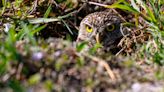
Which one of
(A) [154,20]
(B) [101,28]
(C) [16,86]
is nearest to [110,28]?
(B) [101,28]

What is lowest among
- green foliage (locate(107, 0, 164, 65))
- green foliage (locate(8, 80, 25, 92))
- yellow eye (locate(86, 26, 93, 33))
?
yellow eye (locate(86, 26, 93, 33))

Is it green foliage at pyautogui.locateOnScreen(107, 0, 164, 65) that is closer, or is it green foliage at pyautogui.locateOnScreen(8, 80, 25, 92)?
green foliage at pyautogui.locateOnScreen(8, 80, 25, 92)

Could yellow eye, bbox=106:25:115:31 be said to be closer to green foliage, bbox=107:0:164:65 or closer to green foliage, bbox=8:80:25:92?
green foliage, bbox=107:0:164:65

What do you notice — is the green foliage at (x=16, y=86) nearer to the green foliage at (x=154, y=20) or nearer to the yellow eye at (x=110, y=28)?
the green foliage at (x=154, y=20)

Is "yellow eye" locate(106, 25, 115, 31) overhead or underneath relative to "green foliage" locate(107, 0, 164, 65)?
underneath

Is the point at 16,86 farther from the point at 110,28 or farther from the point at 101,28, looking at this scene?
the point at 110,28

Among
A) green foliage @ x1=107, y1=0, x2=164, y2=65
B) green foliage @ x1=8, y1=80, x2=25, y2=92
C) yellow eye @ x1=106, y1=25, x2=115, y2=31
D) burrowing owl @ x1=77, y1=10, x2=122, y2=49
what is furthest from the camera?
yellow eye @ x1=106, y1=25, x2=115, y2=31

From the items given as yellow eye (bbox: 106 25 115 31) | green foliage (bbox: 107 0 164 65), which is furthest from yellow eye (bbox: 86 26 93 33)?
green foliage (bbox: 107 0 164 65)

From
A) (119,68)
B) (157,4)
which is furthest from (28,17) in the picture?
(119,68)

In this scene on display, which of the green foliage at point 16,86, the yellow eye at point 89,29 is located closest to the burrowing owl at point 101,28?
the yellow eye at point 89,29
